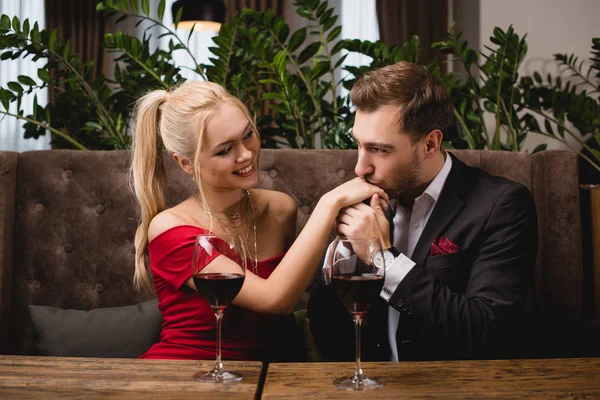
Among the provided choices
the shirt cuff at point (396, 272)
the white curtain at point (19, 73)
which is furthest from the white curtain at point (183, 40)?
the shirt cuff at point (396, 272)

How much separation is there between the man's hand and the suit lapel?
11 centimetres

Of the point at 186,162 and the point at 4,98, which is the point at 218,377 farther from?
the point at 4,98

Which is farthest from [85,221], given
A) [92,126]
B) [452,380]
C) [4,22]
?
[452,380]

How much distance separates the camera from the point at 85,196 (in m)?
2.07

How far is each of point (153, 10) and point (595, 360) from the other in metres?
4.94

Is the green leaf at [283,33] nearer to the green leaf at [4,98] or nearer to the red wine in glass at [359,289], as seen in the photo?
the green leaf at [4,98]

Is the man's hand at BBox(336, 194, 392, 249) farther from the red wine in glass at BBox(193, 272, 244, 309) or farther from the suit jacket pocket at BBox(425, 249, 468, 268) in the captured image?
the red wine in glass at BBox(193, 272, 244, 309)

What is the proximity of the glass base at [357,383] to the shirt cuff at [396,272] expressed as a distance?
0.40m

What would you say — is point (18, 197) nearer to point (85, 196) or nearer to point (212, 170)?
point (85, 196)

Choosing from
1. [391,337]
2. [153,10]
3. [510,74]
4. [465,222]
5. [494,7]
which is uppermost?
[153,10]

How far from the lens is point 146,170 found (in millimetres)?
1749

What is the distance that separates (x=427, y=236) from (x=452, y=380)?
64cm

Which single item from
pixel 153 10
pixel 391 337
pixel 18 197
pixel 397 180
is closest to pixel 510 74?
pixel 397 180

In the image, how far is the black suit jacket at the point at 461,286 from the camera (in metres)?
1.35
